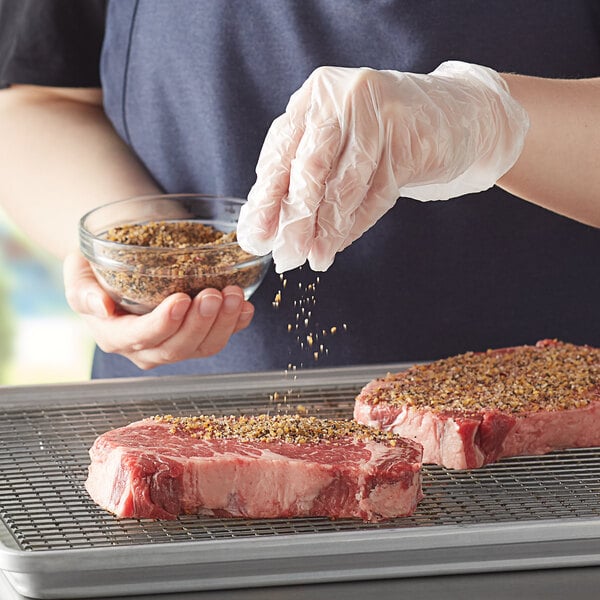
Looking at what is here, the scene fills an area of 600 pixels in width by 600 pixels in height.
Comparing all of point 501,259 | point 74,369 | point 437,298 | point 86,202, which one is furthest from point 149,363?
point 74,369

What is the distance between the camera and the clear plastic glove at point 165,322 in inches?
70.6

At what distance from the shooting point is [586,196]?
A: 6.07 feet

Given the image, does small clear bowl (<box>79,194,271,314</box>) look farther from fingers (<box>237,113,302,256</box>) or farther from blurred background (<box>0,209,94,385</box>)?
blurred background (<box>0,209,94,385</box>)

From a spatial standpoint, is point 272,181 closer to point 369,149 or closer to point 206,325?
point 369,149

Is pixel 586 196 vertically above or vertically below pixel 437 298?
above

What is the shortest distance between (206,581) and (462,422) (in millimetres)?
509

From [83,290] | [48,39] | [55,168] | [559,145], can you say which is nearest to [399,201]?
[559,145]

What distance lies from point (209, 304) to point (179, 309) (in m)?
0.05

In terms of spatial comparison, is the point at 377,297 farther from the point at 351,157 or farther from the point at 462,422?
the point at 351,157

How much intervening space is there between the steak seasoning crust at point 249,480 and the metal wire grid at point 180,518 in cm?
2

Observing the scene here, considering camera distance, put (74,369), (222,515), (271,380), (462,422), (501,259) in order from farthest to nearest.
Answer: (74,369) → (501,259) → (271,380) → (462,422) → (222,515)

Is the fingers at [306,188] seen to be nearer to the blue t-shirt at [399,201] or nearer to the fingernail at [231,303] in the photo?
the fingernail at [231,303]

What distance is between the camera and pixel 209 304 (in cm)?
180

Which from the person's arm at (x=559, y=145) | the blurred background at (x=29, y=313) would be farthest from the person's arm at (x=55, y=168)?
the blurred background at (x=29, y=313)
